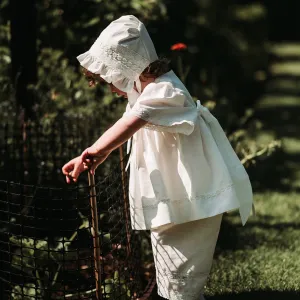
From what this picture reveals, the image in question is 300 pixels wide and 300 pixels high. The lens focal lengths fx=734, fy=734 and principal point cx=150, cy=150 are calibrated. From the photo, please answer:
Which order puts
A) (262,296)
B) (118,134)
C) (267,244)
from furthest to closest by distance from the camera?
(267,244) → (262,296) → (118,134)

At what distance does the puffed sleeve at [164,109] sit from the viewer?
3.03 meters

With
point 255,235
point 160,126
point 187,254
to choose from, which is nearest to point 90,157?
point 160,126

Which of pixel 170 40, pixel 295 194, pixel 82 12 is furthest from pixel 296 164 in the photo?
pixel 82 12

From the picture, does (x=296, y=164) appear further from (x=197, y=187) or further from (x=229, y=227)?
(x=197, y=187)

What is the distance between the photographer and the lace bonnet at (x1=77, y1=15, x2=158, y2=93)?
10.3 ft

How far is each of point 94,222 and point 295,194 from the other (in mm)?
3335

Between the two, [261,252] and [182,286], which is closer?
[182,286]

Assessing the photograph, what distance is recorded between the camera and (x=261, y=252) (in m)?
4.64

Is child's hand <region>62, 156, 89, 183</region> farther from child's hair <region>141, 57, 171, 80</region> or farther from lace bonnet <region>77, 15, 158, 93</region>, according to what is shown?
child's hair <region>141, 57, 171, 80</region>

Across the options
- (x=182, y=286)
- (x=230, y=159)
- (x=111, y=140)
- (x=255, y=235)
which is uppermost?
(x=111, y=140)

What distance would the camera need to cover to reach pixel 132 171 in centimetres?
333

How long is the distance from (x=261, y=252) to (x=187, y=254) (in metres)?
1.47

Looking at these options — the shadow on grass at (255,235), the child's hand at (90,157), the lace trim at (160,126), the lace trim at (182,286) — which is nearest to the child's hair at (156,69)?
the lace trim at (160,126)

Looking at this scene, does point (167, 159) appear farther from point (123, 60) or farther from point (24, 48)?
point (24, 48)
